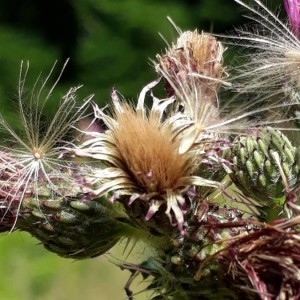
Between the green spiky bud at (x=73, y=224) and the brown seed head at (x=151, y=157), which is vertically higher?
the brown seed head at (x=151, y=157)

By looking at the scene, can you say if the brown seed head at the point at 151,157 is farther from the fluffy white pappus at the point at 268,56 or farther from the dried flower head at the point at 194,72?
the fluffy white pappus at the point at 268,56

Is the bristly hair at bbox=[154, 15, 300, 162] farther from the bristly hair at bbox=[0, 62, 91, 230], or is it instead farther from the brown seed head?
the bristly hair at bbox=[0, 62, 91, 230]

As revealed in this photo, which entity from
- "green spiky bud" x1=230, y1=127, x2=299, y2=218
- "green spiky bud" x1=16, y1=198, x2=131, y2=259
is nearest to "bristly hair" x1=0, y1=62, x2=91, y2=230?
"green spiky bud" x1=16, y1=198, x2=131, y2=259

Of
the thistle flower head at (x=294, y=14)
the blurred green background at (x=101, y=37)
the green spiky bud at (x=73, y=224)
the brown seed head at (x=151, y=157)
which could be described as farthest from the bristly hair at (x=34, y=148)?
the blurred green background at (x=101, y=37)

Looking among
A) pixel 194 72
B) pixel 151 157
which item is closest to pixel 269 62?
pixel 194 72

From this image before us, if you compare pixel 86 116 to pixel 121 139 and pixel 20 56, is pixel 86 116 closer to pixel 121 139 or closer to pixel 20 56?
pixel 121 139

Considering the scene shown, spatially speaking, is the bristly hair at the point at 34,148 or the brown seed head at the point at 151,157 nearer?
the brown seed head at the point at 151,157
